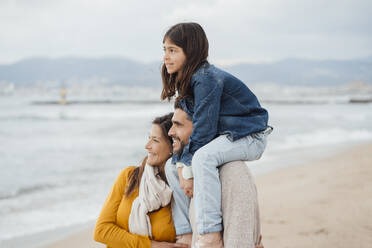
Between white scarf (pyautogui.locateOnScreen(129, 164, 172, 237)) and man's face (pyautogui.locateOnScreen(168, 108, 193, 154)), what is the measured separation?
26 cm

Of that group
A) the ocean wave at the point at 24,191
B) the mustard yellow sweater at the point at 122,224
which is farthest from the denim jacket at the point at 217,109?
the ocean wave at the point at 24,191

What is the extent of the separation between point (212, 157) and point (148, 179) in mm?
556

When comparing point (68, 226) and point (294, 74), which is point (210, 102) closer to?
point (68, 226)

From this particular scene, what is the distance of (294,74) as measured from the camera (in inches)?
5915

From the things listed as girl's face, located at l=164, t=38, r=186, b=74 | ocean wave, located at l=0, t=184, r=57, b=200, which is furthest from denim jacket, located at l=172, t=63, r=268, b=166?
ocean wave, located at l=0, t=184, r=57, b=200

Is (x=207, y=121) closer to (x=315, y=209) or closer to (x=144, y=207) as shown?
(x=144, y=207)

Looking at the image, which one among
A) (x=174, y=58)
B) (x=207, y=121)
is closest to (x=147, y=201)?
(x=207, y=121)

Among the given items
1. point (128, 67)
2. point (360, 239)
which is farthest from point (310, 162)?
point (128, 67)

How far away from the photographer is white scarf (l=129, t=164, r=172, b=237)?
94.7 inches

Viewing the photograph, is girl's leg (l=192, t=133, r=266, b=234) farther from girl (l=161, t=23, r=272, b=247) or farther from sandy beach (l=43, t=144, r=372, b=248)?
sandy beach (l=43, t=144, r=372, b=248)

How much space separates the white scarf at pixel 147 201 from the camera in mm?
2404

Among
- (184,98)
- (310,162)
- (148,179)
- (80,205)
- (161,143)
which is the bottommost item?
(310,162)

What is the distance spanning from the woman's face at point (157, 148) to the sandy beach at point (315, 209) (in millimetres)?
2024

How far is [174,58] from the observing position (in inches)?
95.0
